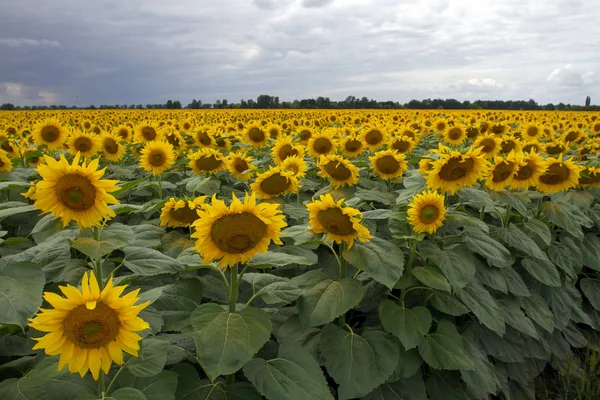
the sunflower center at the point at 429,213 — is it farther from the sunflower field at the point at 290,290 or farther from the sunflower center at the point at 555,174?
the sunflower center at the point at 555,174

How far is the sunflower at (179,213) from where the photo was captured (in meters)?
3.41

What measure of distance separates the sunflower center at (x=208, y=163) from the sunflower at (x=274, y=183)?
1.15 metres

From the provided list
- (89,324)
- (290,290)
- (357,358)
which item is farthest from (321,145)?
(89,324)

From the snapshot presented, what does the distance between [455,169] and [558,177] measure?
161cm

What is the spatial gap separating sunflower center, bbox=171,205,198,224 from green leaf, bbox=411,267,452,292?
1.58m

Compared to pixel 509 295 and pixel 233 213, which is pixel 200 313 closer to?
pixel 233 213

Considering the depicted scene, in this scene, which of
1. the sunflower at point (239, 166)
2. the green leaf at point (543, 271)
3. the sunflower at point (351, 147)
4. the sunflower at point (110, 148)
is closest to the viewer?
the green leaf at point (543, 271)

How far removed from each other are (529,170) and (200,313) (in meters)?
3.52

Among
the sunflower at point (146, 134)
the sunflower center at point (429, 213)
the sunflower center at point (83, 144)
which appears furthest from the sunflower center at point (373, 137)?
the sunflower center at point (429, 213)

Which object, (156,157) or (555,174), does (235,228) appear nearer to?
(156,157)

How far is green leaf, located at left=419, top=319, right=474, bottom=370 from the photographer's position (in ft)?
9.73

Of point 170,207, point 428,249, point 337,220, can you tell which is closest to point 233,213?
point 337,220

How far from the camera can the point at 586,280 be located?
16.9ft

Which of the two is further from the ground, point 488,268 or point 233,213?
point 233,213
